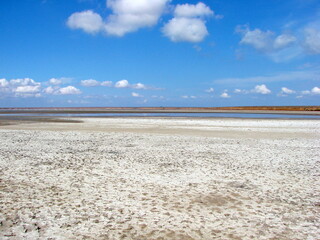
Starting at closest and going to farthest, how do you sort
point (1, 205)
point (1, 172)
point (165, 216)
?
1. point (165, 216)
2. point (1, 205)
3. point (1, 172)

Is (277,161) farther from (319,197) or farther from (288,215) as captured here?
(288,215)

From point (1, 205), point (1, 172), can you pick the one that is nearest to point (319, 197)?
point (1, 205)

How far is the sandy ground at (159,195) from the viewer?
5949 millimetres

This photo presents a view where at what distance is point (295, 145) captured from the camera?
1731 cm

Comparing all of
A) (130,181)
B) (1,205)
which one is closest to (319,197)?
(130,181)

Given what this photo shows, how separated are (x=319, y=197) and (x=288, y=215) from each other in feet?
6.18

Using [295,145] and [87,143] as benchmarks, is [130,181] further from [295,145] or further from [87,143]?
[295,145]

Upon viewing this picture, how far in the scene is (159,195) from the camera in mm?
8117

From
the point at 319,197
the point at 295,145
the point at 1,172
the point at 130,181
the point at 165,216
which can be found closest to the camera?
the point at 165,216

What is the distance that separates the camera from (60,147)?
16188 millimetres

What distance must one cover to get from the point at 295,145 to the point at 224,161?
7112 millimetres

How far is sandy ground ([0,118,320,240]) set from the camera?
595cm

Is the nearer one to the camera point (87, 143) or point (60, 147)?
point (60, 147)

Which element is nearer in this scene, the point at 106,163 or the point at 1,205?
the point at 1,205
